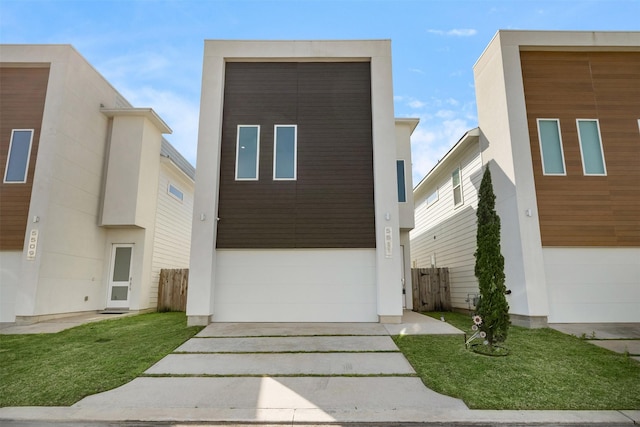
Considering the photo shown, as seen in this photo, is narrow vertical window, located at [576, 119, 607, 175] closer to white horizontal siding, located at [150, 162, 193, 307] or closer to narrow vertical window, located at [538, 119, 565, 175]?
narrow vertical window, located at [538, 119, 565, 175]

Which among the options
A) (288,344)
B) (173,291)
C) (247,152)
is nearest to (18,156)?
(173,291)

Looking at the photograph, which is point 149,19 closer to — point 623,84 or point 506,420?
point 506,420

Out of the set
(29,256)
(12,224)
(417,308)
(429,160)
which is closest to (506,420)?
(417,308)

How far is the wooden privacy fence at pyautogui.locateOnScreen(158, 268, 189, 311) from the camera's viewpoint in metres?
12.5

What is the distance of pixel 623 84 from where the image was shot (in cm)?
931

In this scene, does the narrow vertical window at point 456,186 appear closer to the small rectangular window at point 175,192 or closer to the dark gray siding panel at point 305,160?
the dark gray siding panel at point 305,160

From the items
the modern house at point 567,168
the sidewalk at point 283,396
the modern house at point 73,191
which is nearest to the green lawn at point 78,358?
the sidewalk at point 283,396

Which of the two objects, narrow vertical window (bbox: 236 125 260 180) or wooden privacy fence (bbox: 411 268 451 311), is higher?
narrow vertical window (bbox: 236 125 260 180)

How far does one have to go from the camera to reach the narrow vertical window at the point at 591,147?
28.9ft

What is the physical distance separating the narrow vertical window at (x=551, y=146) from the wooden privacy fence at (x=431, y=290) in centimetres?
503

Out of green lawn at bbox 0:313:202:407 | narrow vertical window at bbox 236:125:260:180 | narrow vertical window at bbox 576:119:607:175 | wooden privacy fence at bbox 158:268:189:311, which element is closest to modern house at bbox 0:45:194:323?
wooden privacy fence at bbox 158:268:189:311

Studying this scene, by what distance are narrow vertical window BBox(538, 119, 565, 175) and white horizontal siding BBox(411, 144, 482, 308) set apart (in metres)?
1.90

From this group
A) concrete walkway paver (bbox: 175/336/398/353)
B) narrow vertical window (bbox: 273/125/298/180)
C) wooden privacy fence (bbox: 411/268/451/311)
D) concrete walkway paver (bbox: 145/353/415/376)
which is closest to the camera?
concrete walkway paver (bbox: 145/353/415/376)

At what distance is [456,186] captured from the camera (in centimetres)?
1252
